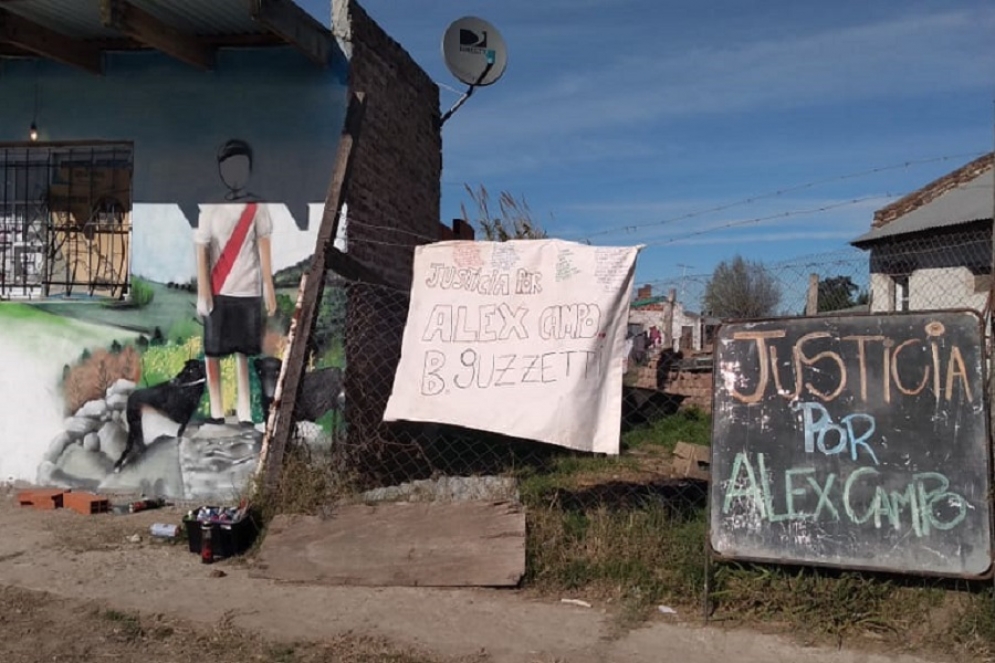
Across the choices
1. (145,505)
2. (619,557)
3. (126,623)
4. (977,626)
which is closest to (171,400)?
(145,505)

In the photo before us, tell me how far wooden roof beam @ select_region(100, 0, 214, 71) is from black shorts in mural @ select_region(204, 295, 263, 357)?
81.3 inches

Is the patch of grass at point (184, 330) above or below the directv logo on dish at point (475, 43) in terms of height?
below

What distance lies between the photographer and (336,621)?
471 centimetres

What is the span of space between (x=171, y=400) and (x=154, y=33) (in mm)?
3117

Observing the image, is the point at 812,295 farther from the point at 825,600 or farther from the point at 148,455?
the point at 148,455

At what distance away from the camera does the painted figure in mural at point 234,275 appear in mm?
7750

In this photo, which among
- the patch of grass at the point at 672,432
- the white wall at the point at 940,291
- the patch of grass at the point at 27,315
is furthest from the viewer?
the white wall at the point at 940,291

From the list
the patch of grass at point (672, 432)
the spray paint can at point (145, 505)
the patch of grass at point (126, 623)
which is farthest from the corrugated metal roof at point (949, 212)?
the patch of grass at point (126, 623)

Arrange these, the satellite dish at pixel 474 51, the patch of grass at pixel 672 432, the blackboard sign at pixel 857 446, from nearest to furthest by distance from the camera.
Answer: the blackboard sign at pixel 857 446
the satellite dish at pixel 474 51
the patch of grass at pixel 672 432

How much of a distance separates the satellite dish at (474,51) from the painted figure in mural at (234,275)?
227 cm

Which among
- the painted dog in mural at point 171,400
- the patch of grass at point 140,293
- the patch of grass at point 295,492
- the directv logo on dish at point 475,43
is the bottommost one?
the patch of grass at point 295,492

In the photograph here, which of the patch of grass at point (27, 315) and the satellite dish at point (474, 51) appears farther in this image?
the satellite dish at point (474, 51)

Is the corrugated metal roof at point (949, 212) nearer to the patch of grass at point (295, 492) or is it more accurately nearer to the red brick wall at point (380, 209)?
the red brick wall at point (380, 209)

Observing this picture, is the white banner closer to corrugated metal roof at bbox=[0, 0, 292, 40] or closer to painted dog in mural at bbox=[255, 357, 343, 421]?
painted dog in mural at bbox=[255, 357, 343, 421]
